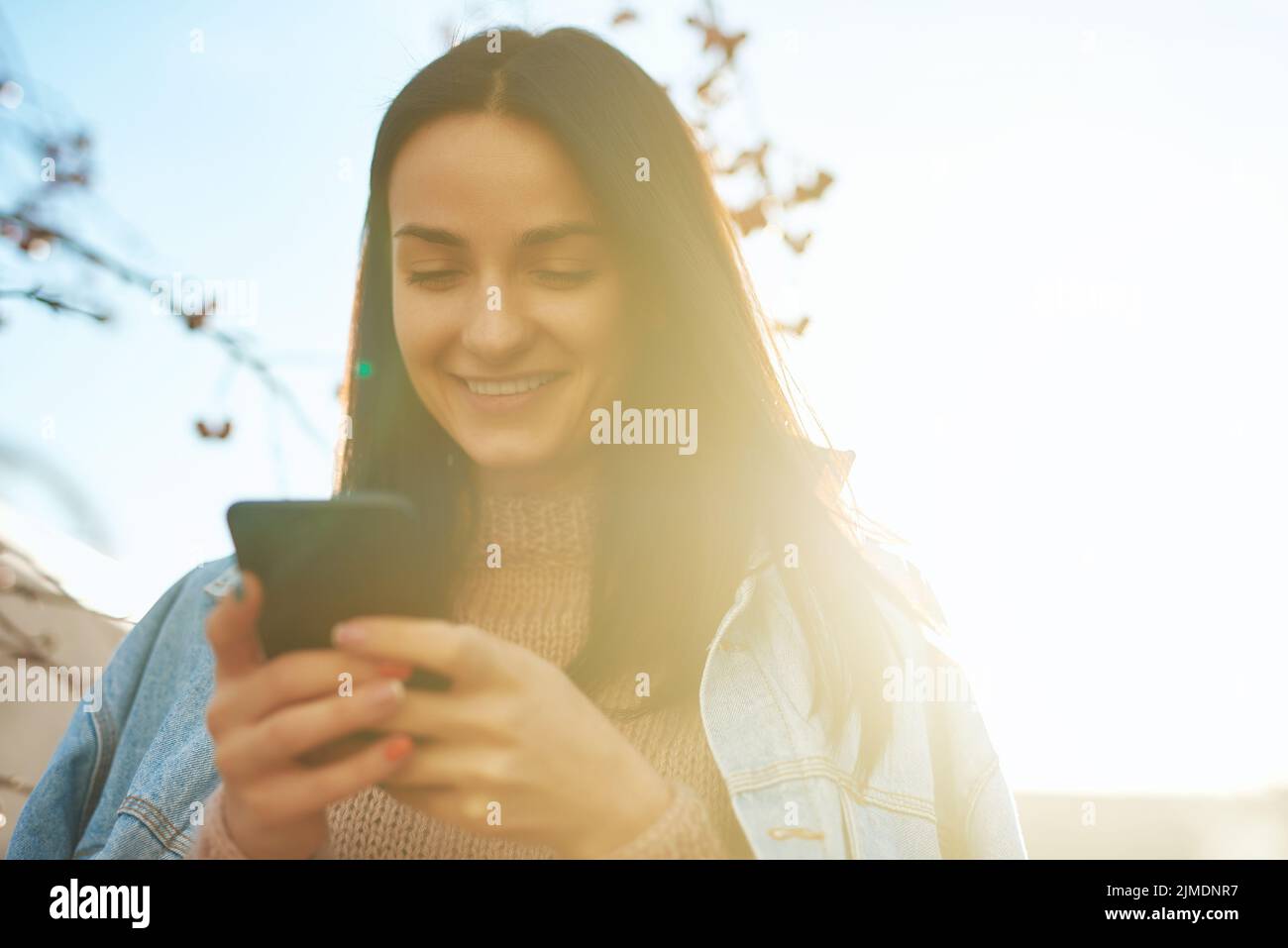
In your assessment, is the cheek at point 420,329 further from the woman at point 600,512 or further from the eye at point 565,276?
the eye at point 565,276

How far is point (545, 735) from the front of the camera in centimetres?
95

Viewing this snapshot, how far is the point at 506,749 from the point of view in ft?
3.12

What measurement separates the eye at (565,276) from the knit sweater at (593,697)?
40cm

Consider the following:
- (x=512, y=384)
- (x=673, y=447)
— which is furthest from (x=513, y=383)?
(x=673, y=447)

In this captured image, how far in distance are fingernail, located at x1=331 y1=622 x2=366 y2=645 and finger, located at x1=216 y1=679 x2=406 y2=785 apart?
5 centimetres

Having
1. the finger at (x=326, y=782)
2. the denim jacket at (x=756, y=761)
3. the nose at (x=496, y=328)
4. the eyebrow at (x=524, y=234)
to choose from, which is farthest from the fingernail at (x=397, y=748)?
the eyebrow at (x=524, y=234)

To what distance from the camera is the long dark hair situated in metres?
1.51

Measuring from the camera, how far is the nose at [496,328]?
1399 mm

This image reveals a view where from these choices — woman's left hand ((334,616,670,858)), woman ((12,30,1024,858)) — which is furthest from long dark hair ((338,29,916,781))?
woman's left hand ((334,616,670,858))

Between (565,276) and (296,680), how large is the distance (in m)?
0.76

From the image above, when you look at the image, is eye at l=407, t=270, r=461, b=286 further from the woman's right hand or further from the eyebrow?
the woman's right hand
